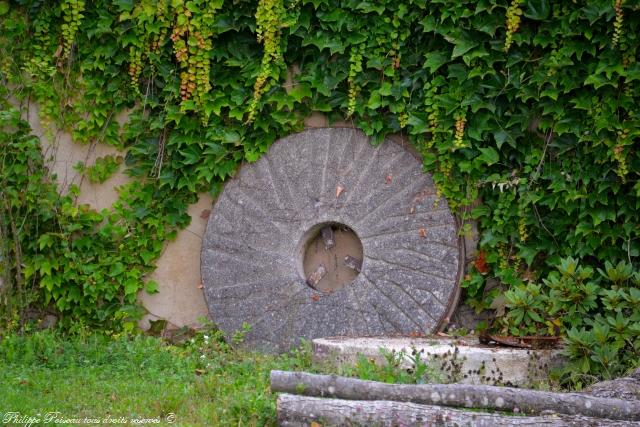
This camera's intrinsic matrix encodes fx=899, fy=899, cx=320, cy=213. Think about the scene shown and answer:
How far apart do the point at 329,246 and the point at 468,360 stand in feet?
5.26

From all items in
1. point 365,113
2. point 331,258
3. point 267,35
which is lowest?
point 331,258

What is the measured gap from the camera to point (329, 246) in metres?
6.02

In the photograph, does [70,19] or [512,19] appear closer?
[512,19]

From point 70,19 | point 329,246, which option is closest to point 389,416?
point 329,246

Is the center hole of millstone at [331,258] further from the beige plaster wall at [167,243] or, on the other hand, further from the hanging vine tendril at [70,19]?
the hanging vine tendril at [70,19]

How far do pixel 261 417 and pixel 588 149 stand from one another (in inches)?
105

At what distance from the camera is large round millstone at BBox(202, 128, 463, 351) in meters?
5.57

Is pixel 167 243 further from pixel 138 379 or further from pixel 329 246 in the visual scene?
pixel 138 379

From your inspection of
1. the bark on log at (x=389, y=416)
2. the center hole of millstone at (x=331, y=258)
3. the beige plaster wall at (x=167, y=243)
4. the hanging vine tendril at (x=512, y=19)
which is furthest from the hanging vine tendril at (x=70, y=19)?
the bark on log at (x=389, y=416)

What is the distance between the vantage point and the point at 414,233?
5617mm

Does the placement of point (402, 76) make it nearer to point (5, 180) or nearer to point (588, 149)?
point (588, 149)

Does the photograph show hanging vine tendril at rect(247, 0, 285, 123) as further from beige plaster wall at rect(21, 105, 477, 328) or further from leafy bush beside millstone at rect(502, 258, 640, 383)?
leafy bush beside millstone at rect(502, 258, 640, 383)

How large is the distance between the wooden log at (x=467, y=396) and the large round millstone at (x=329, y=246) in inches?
74.1

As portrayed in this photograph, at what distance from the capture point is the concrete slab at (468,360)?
4.64m
